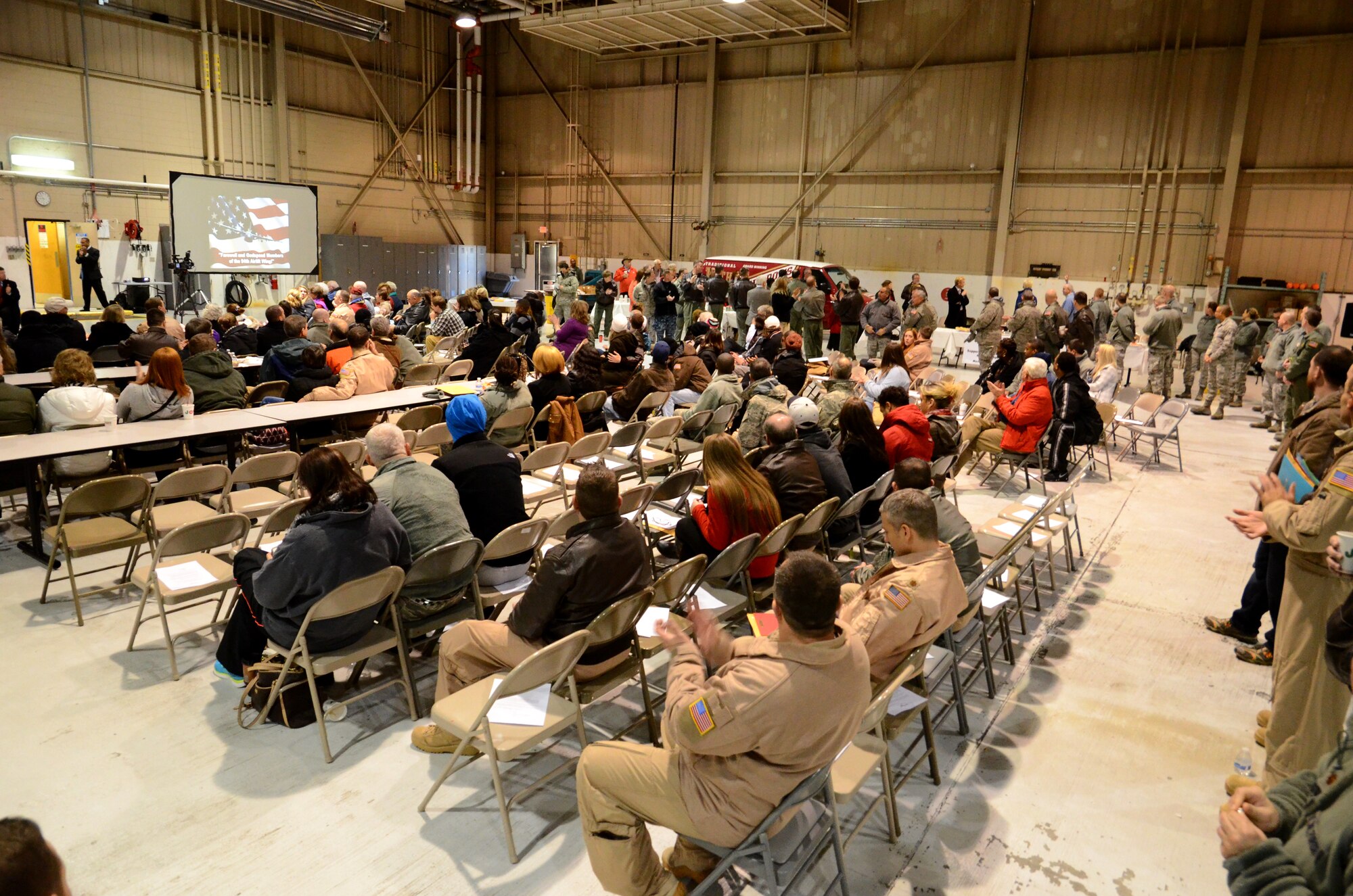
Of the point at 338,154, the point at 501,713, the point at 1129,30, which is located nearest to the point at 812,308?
the point at 1129,30

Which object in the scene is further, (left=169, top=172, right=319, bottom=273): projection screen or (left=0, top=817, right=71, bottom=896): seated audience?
(left=169, top=172, right=319, bottom=273): projection screen

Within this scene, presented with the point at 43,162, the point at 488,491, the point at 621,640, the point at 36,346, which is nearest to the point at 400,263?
the point at 43,162

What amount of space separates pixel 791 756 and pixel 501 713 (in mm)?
1124

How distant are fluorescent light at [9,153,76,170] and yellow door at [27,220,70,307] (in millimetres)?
939

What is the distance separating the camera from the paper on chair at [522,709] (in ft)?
9.12

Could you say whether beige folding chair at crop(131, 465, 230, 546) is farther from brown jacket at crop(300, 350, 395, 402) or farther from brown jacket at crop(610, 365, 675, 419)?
brown jacket at crop(610, 365, 675, 419)

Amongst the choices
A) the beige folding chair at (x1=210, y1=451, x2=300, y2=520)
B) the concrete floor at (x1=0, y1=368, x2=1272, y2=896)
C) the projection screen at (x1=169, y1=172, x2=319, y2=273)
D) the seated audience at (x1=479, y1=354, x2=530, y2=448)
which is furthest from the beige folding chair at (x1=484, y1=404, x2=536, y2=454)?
the projection screen at (x1=169, y1=172, x2=319, y2=273)

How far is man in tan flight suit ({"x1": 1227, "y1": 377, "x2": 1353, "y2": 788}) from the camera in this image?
9.32ft

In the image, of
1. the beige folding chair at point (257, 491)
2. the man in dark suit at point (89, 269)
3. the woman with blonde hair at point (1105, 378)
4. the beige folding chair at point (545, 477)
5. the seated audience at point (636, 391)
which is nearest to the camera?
the beige folding chair at point (257, 491)

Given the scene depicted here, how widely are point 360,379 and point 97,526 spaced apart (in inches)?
109

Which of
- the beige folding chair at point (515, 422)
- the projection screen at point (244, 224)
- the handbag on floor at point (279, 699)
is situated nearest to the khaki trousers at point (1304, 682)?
the handbag on floor at point (279, 699)

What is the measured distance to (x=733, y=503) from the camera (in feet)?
13.1

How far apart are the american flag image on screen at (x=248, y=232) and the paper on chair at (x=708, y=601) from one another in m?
14.7

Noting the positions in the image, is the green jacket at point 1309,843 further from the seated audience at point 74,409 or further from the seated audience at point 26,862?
the seated audience at point 74,409
